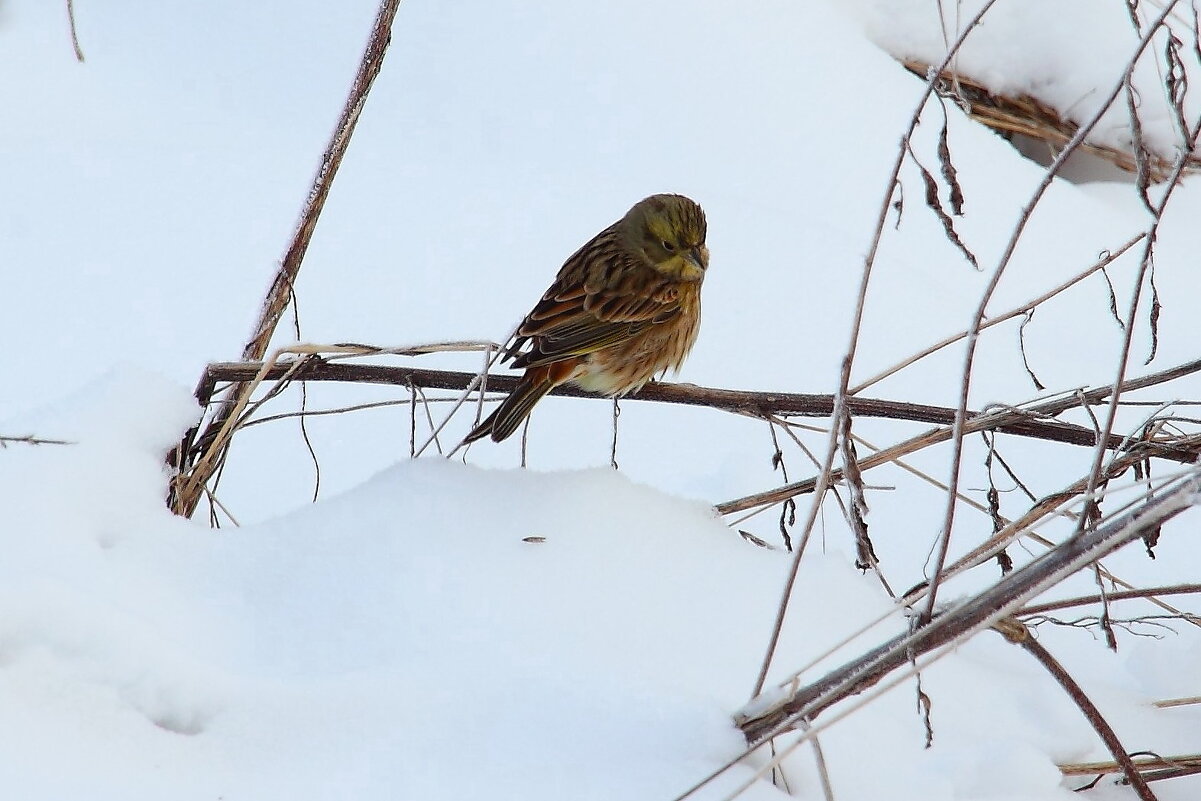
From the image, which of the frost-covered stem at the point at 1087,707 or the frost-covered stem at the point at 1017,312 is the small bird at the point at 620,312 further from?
the frost-covered stem at the point at 1087,707

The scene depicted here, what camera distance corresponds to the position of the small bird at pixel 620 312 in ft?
10.7

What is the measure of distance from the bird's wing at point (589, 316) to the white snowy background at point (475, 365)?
0.47 m

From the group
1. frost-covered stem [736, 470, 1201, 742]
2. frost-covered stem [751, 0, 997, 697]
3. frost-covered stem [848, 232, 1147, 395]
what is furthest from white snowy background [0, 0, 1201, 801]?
frost-covered stem [848, 232, 1147, 395]

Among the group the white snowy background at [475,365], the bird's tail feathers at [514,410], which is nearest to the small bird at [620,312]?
the bird's tail feathers at [514,410]

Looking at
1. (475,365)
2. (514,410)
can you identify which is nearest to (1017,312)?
(514,410)

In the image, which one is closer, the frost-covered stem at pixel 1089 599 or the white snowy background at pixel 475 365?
the white snowy background at pixel 475 365

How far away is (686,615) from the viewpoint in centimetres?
220

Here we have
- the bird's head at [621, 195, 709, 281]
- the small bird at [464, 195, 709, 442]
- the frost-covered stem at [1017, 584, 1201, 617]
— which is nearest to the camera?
the frost-covered stem at [1017, 584, 1201, 617]

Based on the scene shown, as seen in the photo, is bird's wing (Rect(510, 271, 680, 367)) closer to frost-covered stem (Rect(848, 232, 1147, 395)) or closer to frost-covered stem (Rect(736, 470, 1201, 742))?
frost-covered stem (Rect(848, 232, 1147, 395))

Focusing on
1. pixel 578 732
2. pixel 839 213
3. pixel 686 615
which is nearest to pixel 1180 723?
pixel 686 615

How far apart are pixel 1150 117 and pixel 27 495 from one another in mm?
5620

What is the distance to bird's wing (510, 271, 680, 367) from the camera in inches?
129

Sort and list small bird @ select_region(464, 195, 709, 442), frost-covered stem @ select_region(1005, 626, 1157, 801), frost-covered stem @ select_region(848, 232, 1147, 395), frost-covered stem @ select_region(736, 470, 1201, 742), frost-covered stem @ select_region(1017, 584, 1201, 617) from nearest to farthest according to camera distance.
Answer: frost-covered stem @ select_region(736, 470, 1201, 742)
frost-covered stem @ select_region(1005, 626, 1157, 801)
frost-covered stem @ select_region(1017, 584, 1201, 617)
frost-covered stem @ select_region(848, 232, 1147, 395)
small bird @ select_region(464, 195, 709, 442)

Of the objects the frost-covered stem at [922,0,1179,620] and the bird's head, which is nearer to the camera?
the frost-covered stem at [922,0,1179,620]
